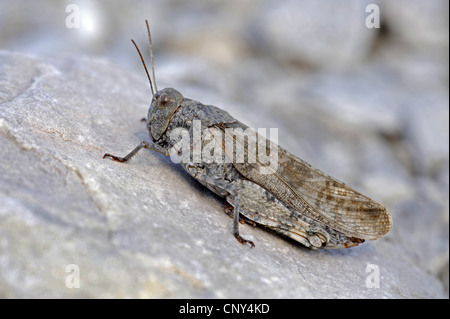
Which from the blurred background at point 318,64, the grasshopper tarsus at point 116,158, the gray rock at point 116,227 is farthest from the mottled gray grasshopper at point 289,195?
the blurred background at point 318,64

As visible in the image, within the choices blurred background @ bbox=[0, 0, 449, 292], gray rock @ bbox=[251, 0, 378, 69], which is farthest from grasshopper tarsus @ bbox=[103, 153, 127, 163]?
gray rock @ bbox=[251, 0, 378, 69]

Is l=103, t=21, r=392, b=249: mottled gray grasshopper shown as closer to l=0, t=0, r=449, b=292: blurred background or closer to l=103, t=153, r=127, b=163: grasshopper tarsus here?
l=103, t=153, r=127, b=163: grasshopper tarsus

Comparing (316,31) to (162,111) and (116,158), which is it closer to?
(162,111)

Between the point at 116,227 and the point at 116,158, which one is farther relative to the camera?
the point at 116,158

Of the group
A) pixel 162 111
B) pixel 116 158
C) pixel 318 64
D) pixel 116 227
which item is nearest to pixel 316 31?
pixel 318 64
